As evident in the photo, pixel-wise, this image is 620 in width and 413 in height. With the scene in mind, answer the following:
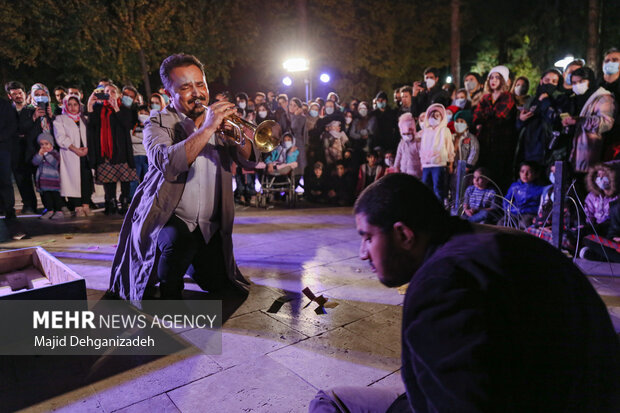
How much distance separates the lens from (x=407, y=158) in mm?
8711

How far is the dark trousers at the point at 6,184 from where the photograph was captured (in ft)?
26.7

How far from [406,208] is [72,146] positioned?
888cm

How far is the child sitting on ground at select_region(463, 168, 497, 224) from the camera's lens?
7258 millimetres

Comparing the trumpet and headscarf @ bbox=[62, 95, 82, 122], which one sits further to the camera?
headscarf @ bbox=[62, 95, 82, 122]

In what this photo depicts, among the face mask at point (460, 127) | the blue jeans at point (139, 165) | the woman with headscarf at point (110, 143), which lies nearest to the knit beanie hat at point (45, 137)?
the woman with headscarf at point (110, 143)

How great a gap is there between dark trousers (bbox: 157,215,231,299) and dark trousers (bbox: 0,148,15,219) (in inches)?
233

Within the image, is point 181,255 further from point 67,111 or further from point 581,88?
point 581,88

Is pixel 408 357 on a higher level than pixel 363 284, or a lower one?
higher

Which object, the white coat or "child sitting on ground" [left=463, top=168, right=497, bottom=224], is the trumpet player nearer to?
"child sitting on ground" [left=463, top=168, right=497, bottom=224]

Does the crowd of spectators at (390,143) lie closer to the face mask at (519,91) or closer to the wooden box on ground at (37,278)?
the face mask at (519,91)

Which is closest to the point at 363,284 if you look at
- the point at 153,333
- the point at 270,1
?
the point at 153,333

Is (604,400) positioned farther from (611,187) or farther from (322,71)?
(322,71)

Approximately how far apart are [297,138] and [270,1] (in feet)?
41.9

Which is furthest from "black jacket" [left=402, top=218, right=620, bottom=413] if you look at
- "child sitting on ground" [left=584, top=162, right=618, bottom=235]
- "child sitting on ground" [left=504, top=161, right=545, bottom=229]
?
"child sitting on ground" [left=504, top=161, right=545, bottom=229]
